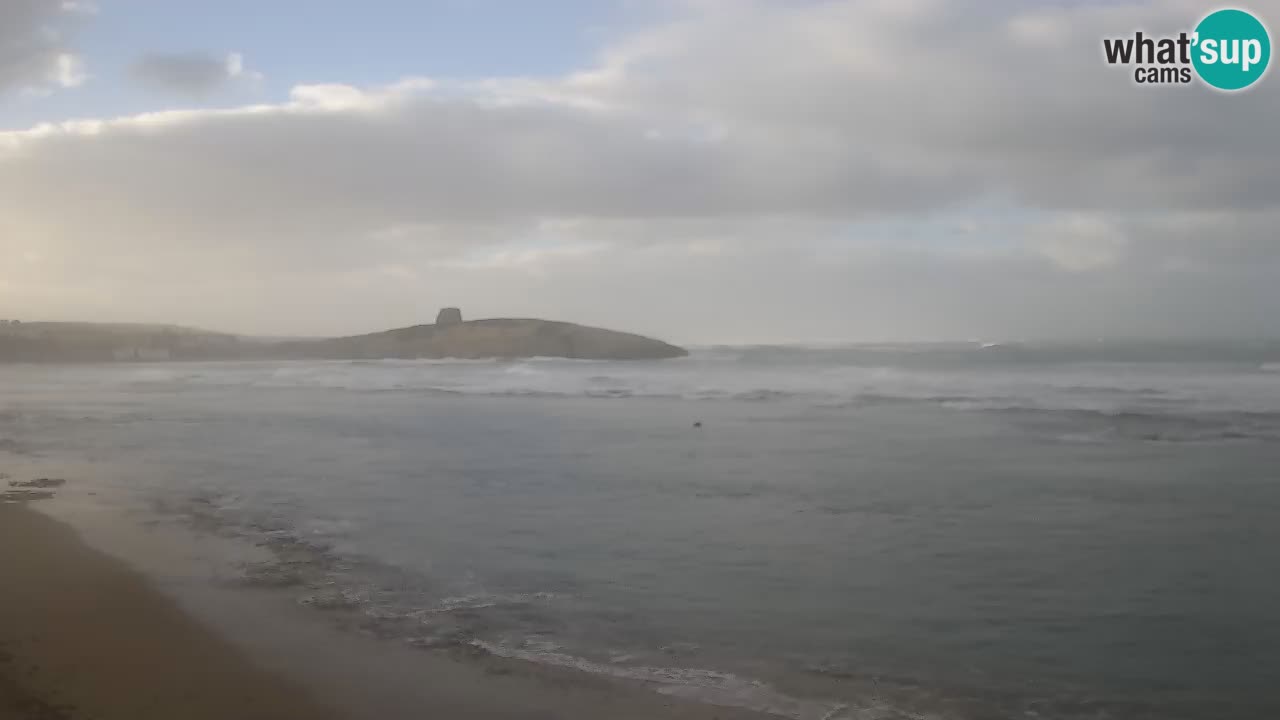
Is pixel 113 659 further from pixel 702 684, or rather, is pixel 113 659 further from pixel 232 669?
pixel 702 684

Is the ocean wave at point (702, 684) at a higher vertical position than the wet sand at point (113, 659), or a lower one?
lower

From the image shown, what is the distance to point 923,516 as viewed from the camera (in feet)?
33.7

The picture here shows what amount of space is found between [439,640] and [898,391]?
2914 cm

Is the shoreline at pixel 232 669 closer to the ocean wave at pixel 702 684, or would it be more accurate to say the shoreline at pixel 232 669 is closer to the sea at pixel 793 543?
the ocean wave at pixel 702 684

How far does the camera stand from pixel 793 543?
29.5 feet

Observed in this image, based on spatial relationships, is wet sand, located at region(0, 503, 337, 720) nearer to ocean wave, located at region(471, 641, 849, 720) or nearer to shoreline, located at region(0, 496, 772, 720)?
shoreline, located at region(0, 496, 772, 720)

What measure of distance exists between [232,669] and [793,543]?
545cm

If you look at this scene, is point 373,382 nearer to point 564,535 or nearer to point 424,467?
point 424,467

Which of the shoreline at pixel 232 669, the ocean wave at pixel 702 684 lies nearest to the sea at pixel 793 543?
the ocean wave at pixel 702 684

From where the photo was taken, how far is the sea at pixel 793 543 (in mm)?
5516

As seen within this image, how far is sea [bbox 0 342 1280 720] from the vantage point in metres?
5.52

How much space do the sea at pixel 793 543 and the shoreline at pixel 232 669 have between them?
0.30m

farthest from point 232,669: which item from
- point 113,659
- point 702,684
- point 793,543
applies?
point 793,543

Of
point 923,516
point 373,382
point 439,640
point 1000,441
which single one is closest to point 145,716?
point 439,640
